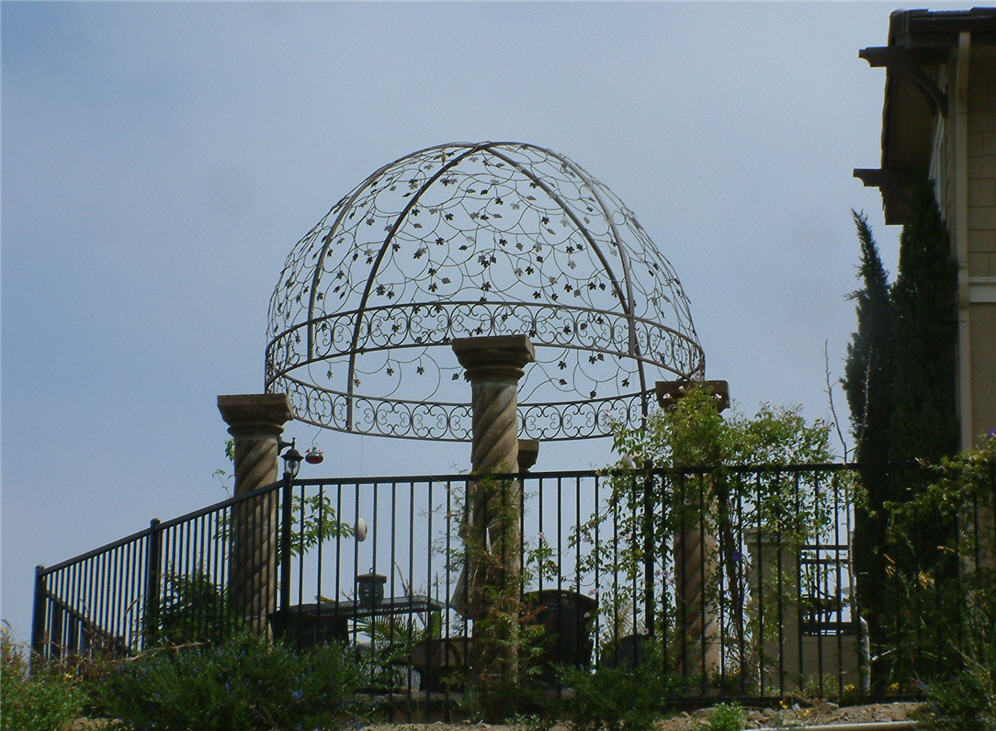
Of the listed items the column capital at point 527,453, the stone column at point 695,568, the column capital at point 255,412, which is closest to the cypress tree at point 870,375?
the stone column at point 695,568

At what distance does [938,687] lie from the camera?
690cm

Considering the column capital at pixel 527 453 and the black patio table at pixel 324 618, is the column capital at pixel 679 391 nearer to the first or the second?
the black patio table at pixel 324 618

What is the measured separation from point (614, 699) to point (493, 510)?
80.7 inches

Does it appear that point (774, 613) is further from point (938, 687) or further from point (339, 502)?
point (339, 502)

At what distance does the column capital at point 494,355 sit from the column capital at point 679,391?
4.24ft

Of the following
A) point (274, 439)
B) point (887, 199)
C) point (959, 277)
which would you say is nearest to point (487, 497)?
point (274, 439)

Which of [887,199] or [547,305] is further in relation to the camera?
[887,199]

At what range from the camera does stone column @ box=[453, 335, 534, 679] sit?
8.64 m

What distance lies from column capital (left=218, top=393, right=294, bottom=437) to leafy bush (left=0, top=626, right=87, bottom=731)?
3.57 meters

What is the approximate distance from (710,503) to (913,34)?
167 inches

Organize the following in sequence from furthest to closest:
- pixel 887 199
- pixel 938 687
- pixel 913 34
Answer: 1. pixel 887 199
2. pixel 913 34
3. pixel 938 687

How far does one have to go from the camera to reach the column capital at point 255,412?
11359 millimetres

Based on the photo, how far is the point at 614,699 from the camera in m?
7.28

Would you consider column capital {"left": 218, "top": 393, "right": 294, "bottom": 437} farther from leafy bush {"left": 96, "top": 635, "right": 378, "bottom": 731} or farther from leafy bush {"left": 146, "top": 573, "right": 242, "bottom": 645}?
leafy bush {"left": 96, "top": 635, "right": 378, "bottom": 731}
